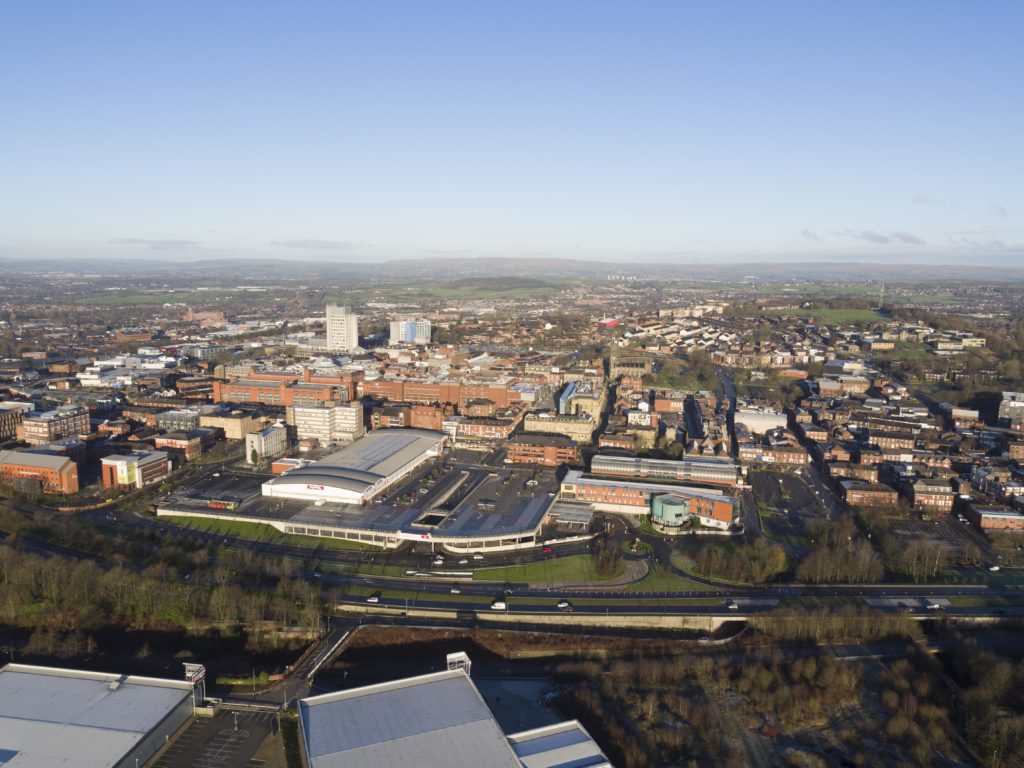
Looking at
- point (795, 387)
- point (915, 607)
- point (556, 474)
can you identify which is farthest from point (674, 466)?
point (795, 387)

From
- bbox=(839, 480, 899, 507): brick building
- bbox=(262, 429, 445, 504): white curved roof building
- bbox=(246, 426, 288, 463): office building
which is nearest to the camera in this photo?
bbox=(262, 429, 445, 504): white curved roof building

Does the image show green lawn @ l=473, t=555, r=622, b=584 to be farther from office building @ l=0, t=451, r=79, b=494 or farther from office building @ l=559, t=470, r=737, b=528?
office building @ l=0, t=451, r=79, b=494

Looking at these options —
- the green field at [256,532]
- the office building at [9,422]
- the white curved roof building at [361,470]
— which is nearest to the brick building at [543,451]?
the white curved roof building at [361,470]

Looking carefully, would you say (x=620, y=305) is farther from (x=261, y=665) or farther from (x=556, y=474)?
(x=261, y=665)

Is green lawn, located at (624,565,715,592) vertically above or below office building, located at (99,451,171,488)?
below

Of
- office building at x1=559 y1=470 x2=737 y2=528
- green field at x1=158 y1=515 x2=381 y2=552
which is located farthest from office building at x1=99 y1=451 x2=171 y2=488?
office building at x1=559 y1=470 x2=737 y2=528

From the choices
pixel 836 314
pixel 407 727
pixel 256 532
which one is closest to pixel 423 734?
pixel 407 727

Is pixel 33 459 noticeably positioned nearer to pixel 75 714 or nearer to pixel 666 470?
pixel 75 714
